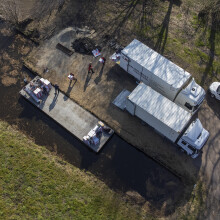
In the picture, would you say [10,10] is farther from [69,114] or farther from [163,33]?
[163,33]

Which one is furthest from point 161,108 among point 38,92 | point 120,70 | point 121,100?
point 38,92

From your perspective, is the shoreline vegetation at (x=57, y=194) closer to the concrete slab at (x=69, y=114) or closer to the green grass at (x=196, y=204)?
the green grass at (x=196, y=204)

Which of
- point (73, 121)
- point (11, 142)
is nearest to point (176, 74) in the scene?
point (73, 121)

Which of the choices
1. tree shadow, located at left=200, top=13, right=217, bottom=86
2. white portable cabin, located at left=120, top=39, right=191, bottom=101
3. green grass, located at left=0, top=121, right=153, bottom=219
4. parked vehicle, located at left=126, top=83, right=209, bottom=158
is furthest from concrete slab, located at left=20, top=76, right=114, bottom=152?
tree shadow, located at left=200, top=13, right=217, bottom=86

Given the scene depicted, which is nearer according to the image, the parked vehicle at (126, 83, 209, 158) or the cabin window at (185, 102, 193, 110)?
the parked vehicle at (126, 83, 209, 158)

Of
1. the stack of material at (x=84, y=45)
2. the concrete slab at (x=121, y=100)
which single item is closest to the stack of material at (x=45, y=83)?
the stack of material at (x=84, y=45)

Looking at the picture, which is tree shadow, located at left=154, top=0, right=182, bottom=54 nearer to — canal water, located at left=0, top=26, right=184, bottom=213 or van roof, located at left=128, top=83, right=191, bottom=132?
van roof, located at left=128, top=83, right=191, bottom=132

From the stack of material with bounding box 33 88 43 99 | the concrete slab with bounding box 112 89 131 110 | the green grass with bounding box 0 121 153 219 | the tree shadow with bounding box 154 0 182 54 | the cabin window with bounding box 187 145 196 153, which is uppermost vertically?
the tree shadow with bounding box 154 0 182 54
